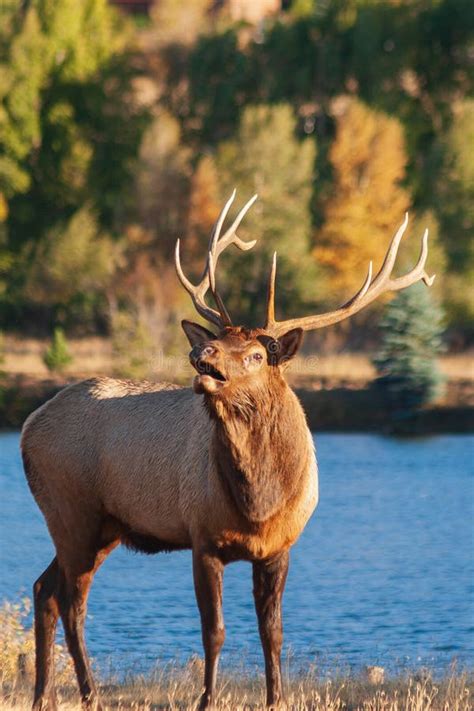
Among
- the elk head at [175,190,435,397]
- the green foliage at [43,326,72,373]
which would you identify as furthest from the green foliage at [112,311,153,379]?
the elk head at [175,190,435,397]

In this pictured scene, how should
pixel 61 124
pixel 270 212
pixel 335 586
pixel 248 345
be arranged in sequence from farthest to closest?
pixel 61 124 < pixel 270 212 < pixel 335 586 < pixel 248 345

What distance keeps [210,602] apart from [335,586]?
10.4 metres

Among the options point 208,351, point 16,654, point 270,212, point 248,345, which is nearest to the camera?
point 208,351

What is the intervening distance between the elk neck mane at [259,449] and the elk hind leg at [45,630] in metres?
1.69

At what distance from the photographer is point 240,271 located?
48.9 meters

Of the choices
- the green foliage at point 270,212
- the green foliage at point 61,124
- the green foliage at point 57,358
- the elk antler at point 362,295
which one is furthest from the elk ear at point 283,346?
the green foliage at point 61,124

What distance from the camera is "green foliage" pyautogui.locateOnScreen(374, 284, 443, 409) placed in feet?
127

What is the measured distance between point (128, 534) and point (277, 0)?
74378 mm

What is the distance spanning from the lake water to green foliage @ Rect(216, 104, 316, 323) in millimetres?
19163

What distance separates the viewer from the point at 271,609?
852cm

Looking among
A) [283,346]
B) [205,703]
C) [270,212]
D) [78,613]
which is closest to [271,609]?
[205,703]

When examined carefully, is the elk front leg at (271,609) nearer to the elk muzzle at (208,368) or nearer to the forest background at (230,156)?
the elk muzzle at (208,368)

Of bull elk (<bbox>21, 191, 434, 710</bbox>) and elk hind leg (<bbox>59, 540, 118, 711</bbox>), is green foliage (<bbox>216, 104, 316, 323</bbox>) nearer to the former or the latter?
bull elk (<bbox>21, 191, 434, 710</bbox>)

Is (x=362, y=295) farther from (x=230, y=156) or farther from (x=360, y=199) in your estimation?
(x=230, y=156)
